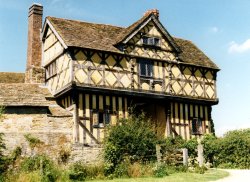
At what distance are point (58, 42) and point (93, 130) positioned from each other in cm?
615

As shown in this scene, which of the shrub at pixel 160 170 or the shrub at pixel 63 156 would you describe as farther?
the shrub at pixel 63 156

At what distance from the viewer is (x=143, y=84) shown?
25.7 metres

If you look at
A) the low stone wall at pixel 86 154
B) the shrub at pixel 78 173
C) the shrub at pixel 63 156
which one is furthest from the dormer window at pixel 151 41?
the shrub at pixel 78 173

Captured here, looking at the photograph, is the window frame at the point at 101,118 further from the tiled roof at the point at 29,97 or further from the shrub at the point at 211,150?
the shrub at the point at 211,150

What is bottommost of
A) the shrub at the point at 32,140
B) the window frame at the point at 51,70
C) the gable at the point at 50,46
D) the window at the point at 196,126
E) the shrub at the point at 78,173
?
the shrub at the point at 78,173

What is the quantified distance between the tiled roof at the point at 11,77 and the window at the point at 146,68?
9.37 meters

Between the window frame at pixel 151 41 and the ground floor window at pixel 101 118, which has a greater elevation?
the window frame at pixel 151 41

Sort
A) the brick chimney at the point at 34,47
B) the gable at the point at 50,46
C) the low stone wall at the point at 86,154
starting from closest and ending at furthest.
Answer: the low stone wall at the point at 86,154 < the gable at the point at 50,46 < the brick chimney at the point at 34,47

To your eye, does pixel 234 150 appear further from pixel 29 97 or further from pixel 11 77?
pixel 11 77

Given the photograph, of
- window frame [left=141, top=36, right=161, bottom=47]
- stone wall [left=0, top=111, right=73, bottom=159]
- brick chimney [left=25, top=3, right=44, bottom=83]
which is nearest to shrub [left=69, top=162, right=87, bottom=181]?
→ stone wall [left=0, top=111, right=73, bottom=159]

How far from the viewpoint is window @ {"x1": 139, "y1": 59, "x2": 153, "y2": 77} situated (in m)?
26.0

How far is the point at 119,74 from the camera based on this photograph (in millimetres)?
24797

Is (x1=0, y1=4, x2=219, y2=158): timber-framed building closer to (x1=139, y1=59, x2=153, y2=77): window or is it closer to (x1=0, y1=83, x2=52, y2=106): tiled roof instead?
(x1=139, y1=59, x2=153, y2=77): window

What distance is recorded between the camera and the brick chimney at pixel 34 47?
88.3 ft
